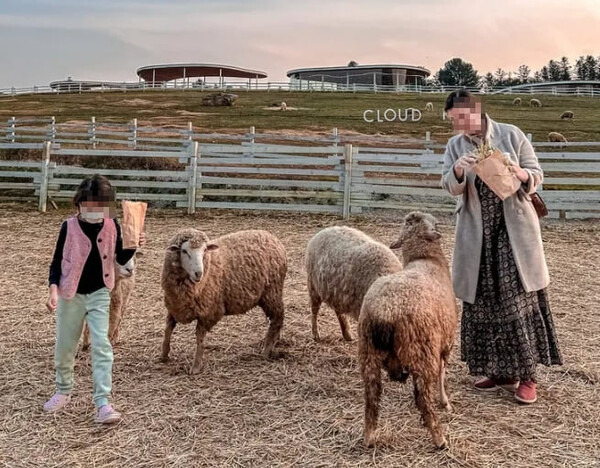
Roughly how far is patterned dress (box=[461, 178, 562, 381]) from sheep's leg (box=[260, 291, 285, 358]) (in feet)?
5.75

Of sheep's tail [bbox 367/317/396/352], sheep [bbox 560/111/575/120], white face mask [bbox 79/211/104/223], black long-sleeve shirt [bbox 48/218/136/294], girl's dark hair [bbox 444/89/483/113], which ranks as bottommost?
sheep's tail [bbox 367/317/396/352]

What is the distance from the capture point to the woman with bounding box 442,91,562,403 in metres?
3.74

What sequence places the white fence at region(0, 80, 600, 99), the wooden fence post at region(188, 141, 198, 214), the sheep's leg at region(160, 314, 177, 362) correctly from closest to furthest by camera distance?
1. the sheep's leg at region(160, 314, 177, 362)
2. the wooden fence post at region(188, 141, 198, 214)
3. the white fence at region(0, 80, 600, 99)

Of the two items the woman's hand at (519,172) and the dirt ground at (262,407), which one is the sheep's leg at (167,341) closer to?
the dirt ground at (262,407)

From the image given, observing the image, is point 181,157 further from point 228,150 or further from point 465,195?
point 465,195

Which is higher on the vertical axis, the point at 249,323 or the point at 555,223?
the point at 555,223

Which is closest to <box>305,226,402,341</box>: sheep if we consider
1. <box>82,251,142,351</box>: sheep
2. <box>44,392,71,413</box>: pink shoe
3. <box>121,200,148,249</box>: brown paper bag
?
<box>82,251,142,351</box>: sheep

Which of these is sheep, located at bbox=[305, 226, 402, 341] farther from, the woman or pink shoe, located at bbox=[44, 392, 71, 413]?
pink shoe, located at bbox=[44, 392, 71, 413]

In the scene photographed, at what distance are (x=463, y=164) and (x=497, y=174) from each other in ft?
0.77

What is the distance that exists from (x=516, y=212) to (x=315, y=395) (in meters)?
1.84

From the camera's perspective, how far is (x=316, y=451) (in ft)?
11.0

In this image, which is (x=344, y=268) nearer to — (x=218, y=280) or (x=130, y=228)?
(x=218, y=280)

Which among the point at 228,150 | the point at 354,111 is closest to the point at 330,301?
the point at 228,150

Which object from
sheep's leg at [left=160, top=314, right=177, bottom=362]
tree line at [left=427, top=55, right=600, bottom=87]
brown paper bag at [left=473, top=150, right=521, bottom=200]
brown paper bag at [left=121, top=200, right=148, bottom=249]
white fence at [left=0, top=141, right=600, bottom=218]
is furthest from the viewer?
tree line at [left=427, top=55, right=600, bottom=87]
